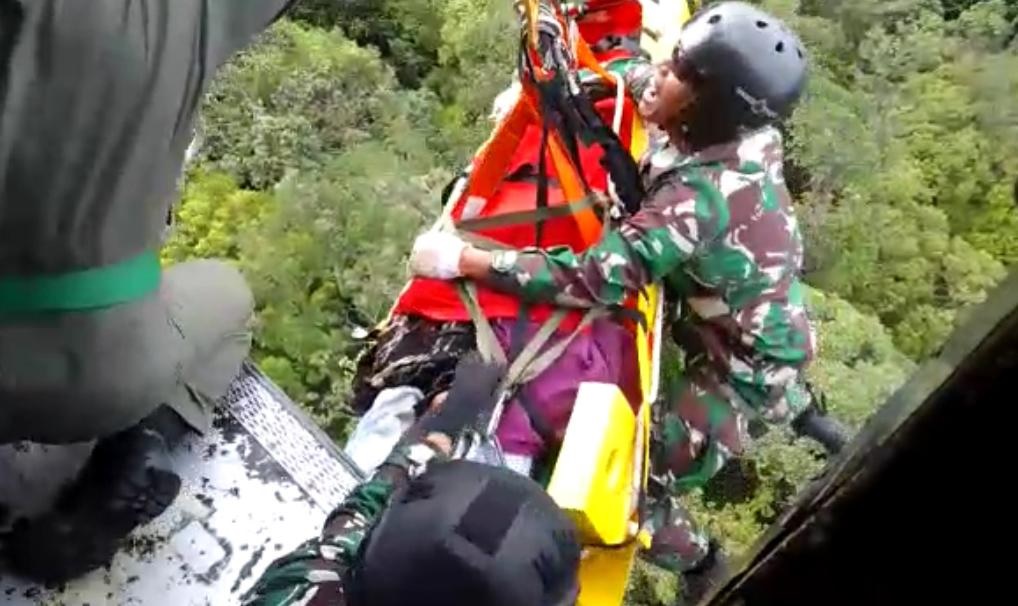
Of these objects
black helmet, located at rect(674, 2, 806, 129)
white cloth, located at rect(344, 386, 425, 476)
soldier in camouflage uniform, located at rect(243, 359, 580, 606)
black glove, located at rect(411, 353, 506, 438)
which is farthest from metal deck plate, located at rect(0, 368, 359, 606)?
black helmet, located at rect(674, 2, 806, 129)

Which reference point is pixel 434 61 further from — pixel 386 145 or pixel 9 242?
pixel 9 242

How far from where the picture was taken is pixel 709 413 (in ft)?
6.02

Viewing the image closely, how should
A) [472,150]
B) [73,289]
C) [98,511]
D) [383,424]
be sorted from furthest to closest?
[472,150] → [383,424] → [98,511] → [73,289]

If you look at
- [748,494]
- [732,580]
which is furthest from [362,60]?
[732,580]

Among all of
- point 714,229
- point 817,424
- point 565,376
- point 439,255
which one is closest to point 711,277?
point 714,229

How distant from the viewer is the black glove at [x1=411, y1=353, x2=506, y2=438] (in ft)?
5.21

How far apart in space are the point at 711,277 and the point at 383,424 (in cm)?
47

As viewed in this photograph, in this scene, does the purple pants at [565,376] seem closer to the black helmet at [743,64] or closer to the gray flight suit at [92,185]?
the black helmet at [743,64]

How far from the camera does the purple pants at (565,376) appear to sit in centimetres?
164

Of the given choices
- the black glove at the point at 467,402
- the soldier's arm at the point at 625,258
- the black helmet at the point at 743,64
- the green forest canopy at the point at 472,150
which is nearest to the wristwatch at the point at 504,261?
the soldier's arm at the point at 625,258

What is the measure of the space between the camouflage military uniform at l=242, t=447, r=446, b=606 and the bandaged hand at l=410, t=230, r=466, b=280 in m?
0.37

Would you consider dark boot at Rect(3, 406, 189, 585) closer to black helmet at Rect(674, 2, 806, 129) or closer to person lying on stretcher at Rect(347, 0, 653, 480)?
person lying on stretcher at Rect(347, 0, 653, 480)

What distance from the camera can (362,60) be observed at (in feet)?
12.0

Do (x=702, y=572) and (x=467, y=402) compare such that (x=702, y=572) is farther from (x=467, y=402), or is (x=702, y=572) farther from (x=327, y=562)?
(x=327, y=562)
